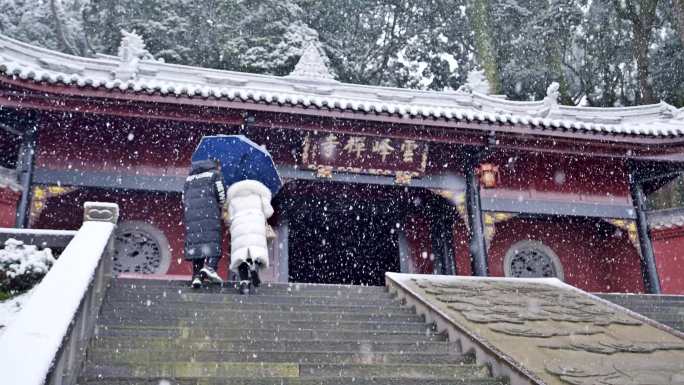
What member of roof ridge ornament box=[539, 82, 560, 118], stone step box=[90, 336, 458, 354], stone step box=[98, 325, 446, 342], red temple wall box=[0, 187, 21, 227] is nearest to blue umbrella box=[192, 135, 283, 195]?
stone step box=[98, 325, 446, 342]

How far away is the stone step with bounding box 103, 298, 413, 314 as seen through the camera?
5180mm

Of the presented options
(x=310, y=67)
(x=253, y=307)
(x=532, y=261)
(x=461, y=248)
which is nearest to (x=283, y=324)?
(x=253, y=307)

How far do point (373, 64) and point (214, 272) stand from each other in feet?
55.4

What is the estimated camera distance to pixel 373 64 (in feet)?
72.2

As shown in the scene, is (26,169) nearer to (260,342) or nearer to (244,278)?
(244,278)

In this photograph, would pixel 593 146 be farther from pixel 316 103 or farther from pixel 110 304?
pixel 110 304

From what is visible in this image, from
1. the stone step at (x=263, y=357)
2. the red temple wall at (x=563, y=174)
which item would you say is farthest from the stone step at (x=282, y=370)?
the red temple wall at (x=563, y=174)

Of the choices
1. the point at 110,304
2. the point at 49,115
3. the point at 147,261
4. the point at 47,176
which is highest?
the point at 49,115

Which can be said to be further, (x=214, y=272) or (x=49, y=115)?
(x=49, y=115)

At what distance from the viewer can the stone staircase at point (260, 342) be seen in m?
3.96

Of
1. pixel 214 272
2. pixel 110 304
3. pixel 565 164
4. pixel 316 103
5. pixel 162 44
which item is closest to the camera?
pixel 110 304

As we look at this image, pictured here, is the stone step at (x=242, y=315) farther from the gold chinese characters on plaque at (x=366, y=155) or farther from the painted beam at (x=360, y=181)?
the painted beam at (x=360, y=181)

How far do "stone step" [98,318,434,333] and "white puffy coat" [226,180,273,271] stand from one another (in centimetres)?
94

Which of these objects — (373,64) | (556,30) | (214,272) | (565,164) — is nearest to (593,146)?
(565,164)
